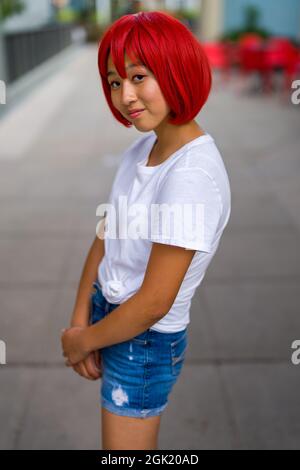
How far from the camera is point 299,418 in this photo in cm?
258

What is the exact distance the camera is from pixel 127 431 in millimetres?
1507

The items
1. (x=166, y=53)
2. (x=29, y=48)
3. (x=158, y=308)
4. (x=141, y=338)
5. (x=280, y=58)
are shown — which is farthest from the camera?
(x=29, y=48)

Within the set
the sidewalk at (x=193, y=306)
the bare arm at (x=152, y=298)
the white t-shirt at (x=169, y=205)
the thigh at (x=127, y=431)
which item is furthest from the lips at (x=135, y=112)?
the sidewalk at (x=193, y=306)

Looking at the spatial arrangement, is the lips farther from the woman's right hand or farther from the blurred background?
the blurred background

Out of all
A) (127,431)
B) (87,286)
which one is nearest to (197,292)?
(87,286)

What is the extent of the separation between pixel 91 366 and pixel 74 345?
0.09 m

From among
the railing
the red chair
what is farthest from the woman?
the red chair

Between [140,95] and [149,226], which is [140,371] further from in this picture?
[140,95]

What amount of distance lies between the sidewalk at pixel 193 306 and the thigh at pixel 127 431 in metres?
0.95

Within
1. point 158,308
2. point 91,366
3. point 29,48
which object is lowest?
point 91,366

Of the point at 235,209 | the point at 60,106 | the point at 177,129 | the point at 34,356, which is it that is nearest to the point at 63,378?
the point at 34,356

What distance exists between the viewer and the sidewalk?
2531 millimetres
